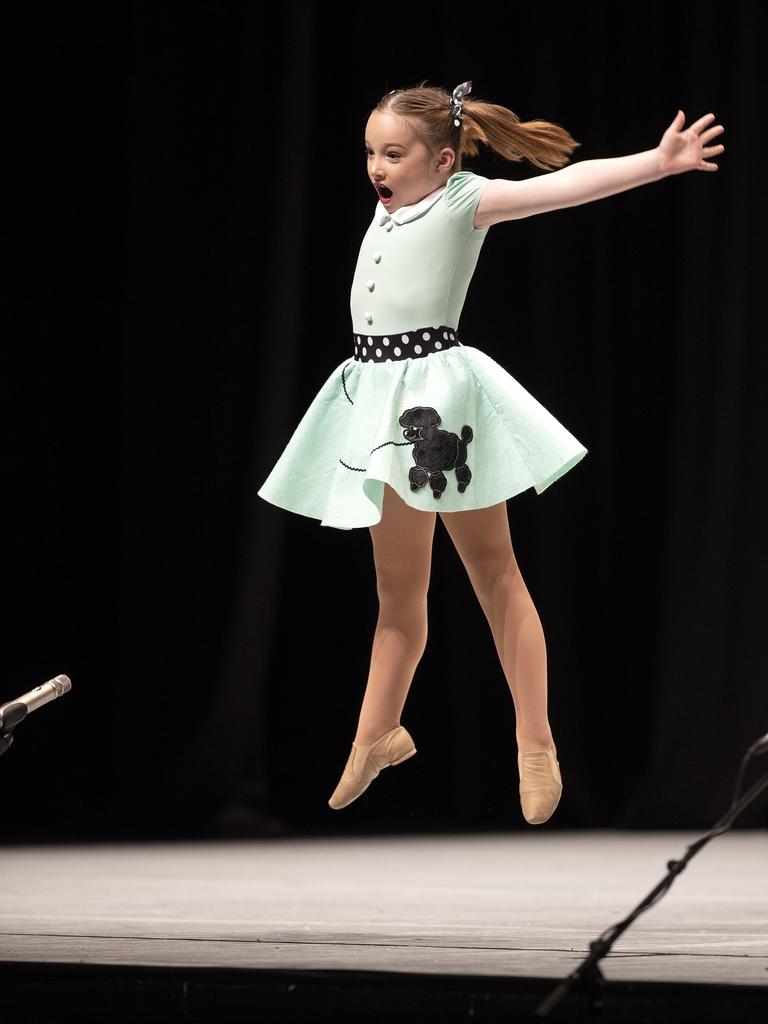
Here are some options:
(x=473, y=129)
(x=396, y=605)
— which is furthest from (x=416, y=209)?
(x=396, y=605)

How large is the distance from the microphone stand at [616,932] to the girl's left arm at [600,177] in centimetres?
91

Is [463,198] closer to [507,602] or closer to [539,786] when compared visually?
[507,602]

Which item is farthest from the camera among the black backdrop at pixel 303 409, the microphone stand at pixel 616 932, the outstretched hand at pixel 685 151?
→ the black backdrop at pixel 303 409

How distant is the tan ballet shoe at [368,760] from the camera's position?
2.83 meters

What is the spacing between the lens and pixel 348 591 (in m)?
5.13

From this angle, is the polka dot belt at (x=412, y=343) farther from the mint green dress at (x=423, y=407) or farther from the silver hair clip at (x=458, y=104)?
the silver hair clip at (x=458, y=104)

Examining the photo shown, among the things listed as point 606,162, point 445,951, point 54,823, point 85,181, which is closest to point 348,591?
point 54,823

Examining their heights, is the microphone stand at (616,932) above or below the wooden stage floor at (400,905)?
above

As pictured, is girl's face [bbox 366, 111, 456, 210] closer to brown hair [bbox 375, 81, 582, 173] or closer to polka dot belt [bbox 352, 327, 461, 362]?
brown hair [bbox 375, 81, 582, 173]

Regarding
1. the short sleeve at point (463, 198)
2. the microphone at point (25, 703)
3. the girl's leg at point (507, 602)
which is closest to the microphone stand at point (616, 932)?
the girl's leg at point (507, 602)

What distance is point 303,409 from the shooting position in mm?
5121

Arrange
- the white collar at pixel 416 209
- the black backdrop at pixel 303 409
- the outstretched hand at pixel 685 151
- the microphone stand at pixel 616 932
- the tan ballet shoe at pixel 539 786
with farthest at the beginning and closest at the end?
1. the black backdrop at pixel 303 409
2. the white collar at pixel 416 209
3. the tan ballet shoe at pixel 539 786
4. the outstretched hand at pixel 685 151
5. the microphone stand at pixel 616 932

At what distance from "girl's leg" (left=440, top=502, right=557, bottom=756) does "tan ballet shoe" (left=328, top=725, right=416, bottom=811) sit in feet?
0.74

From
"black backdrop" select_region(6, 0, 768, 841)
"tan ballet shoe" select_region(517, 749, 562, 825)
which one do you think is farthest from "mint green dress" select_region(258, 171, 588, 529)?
"black backdrop" select_region(6, 0, 768, 841)
